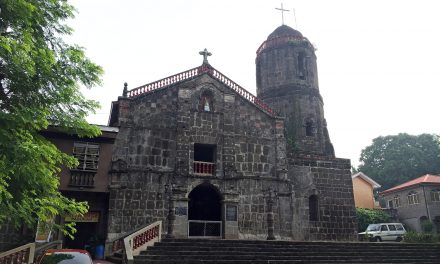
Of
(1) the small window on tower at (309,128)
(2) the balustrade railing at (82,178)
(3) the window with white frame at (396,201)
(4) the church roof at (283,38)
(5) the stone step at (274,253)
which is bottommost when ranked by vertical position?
(5) the stone step at (274,253)

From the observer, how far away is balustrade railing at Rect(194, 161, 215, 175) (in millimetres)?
20028

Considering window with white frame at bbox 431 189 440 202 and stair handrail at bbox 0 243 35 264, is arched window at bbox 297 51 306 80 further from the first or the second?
stair handrail at bbox 0 243 35 264

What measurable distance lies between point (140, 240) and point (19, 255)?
4091 mm

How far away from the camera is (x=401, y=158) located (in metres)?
47.9

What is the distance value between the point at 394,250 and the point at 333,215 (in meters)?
4.95

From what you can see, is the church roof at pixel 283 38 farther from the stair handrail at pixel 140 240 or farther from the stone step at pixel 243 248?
the stair handrail at pixel 140 240

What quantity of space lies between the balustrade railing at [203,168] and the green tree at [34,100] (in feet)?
33.3

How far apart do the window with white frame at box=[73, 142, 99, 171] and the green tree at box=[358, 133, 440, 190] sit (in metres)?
40.7

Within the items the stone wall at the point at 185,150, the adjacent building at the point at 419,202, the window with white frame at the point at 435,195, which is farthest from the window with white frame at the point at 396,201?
the stone wall at the point at 185,150

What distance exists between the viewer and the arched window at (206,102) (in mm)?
21297

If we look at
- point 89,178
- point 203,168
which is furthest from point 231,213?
point 89,178

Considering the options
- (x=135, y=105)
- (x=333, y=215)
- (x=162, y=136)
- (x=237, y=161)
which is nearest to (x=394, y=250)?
(x=333, y=215)

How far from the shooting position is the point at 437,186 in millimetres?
32500

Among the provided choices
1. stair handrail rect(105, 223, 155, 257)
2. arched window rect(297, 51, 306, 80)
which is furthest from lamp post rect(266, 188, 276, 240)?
arched window rect(297, 51, 306, 80)
